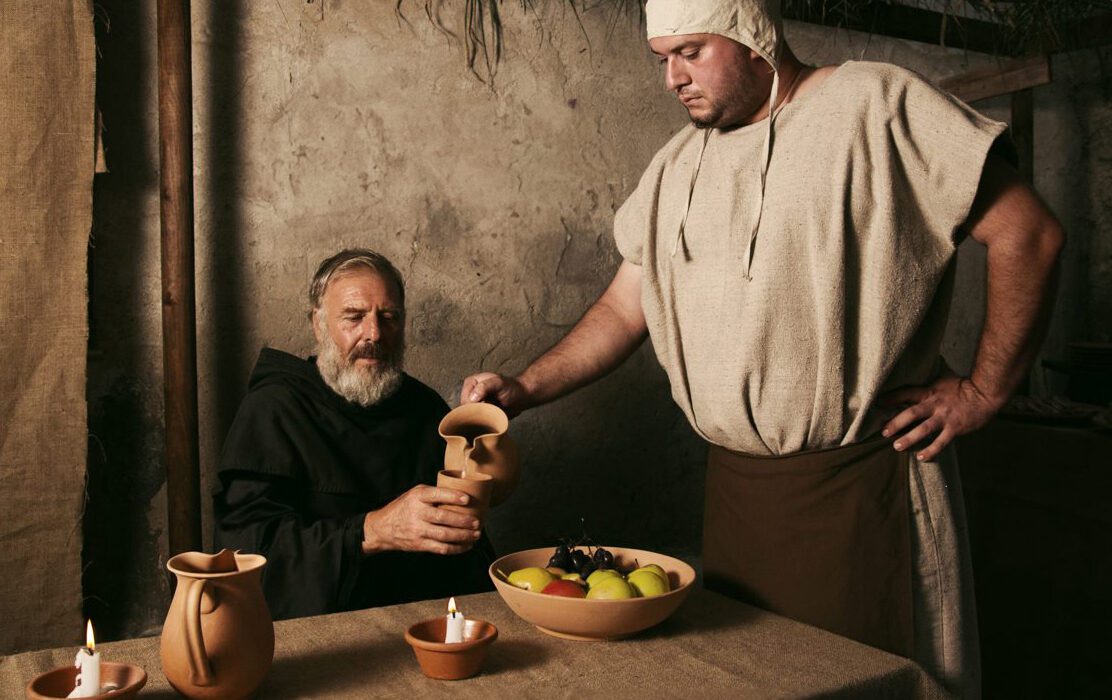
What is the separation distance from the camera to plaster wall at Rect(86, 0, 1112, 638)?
2746 millimetres

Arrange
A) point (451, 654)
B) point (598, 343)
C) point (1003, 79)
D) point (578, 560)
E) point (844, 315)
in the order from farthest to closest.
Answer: point (1003, 79)
point (598, 343)
point (844, 315)
point (578, 560)
point (451, 654)

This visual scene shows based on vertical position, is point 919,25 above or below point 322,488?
above

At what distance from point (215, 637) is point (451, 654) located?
32 centimetres

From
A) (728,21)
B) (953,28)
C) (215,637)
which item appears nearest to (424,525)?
(215,637)

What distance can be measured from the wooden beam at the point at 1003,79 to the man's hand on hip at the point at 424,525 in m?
3.08

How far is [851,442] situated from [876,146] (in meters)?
0.59

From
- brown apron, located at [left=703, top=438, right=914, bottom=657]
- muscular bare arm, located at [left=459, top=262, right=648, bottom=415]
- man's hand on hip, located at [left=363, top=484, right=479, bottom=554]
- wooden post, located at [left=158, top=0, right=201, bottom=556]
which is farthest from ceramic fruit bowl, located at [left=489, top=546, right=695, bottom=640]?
wooden post, located at [left=158, top=0, right=201, bottom=556]

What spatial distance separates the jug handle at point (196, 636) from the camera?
1.23m

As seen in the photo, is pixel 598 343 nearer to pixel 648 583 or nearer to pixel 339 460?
pixel 339 460

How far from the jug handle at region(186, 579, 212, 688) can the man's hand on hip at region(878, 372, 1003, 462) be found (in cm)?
133

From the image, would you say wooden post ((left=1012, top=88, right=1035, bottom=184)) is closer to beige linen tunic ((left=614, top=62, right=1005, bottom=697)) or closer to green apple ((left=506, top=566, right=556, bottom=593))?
beige linen tunic ((left=614, top=62, right=1005, bottom=697))

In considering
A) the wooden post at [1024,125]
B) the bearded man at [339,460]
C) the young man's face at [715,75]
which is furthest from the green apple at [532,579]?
the wooden post at [1024,125]

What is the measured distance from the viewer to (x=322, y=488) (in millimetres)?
2477

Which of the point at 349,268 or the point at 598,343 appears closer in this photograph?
the point at 598,343
